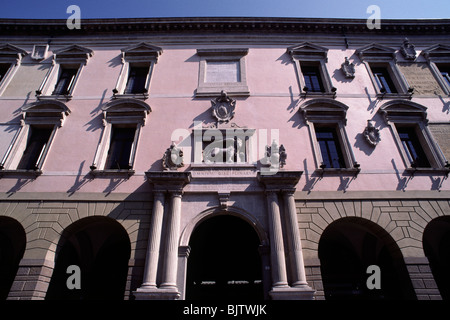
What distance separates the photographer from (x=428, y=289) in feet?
25.4

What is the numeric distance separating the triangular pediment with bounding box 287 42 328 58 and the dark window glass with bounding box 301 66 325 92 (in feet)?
2.35

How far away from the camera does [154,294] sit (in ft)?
24.2

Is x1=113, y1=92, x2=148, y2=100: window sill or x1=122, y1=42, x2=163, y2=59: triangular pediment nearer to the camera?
x1=113, y1=92, x2=148, y2=100: window sill

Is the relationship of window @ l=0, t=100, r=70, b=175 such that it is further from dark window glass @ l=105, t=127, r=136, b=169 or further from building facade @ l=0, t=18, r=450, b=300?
dark window glass @ l=105, t=127, r=136, b=169

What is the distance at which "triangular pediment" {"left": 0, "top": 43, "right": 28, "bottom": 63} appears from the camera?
43.5 ft

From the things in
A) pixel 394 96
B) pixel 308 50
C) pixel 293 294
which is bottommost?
pixel 293 294

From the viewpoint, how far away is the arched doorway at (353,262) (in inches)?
397

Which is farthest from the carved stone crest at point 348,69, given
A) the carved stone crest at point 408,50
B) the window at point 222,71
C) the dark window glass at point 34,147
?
the dark window glass at point 34,147

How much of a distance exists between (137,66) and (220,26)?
17.1 ft

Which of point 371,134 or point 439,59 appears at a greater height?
point 439,59

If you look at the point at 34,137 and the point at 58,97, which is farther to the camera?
the point at 58,97

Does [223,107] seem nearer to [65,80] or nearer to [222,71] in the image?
[222,71]

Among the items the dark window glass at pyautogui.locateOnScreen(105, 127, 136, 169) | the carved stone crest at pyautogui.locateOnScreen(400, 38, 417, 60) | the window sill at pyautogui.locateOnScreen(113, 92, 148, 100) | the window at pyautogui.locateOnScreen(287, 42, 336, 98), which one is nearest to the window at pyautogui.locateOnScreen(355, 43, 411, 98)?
the carved stone crest at pyautogui.locateOnScreen(400, 38, 417, 60)

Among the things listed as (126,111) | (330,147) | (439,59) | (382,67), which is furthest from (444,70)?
(126,111)
